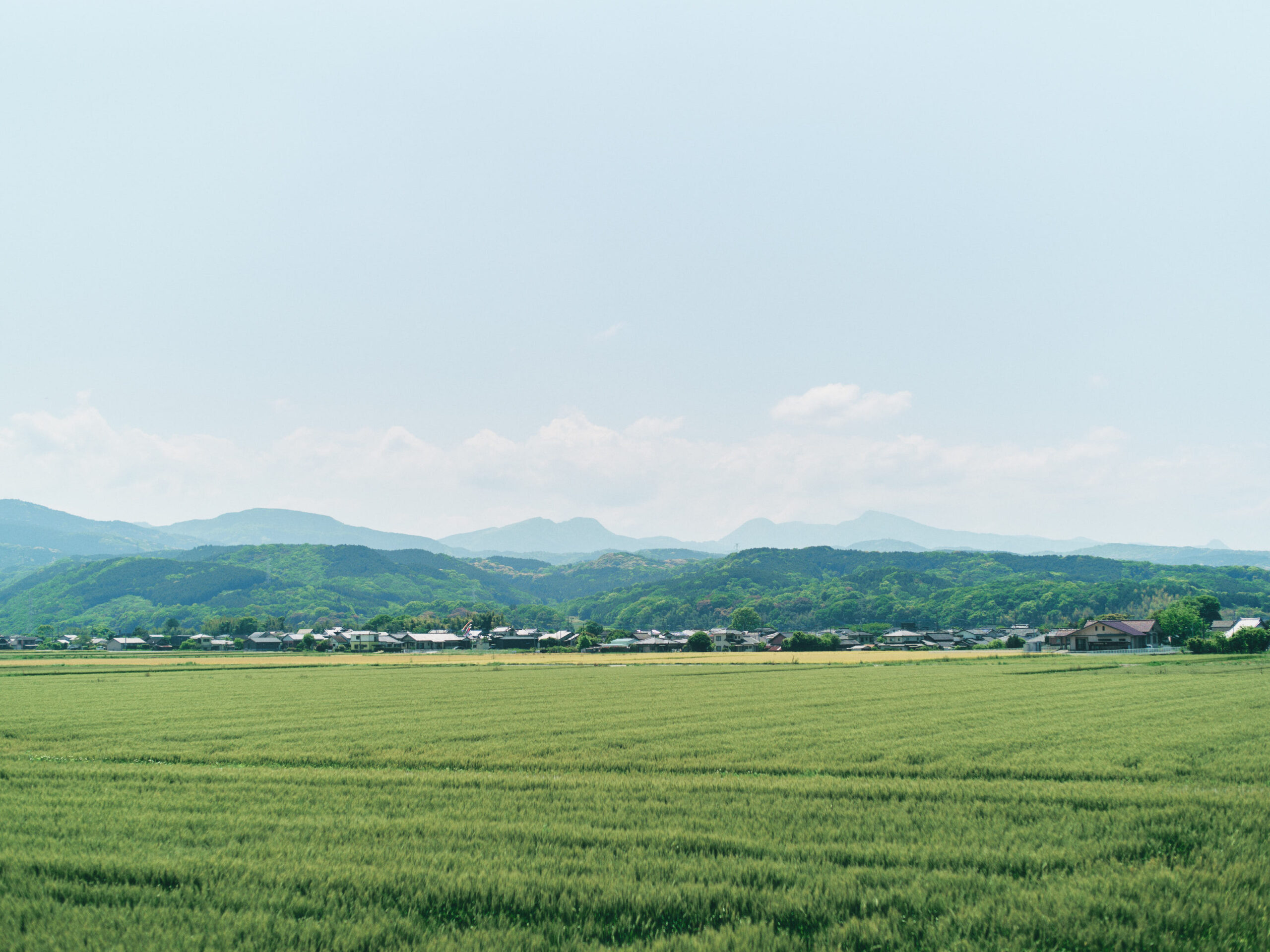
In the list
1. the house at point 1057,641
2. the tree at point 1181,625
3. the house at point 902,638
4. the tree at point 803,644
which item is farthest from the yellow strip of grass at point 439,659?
the house at point 902,638

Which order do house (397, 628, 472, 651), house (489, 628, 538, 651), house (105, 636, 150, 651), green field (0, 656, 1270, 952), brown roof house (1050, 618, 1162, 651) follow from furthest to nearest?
house (489, 628, 538, 651)
house (397, 628, 472, 651)
house (105, 636, 150, 651)
brown roof house (1050, 618, 1162, 651)
green field (0, 656, 1270, 952)

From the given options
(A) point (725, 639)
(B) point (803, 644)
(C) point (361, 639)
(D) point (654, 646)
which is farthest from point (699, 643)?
(C) point (361, 639)

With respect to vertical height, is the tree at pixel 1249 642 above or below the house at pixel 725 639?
above

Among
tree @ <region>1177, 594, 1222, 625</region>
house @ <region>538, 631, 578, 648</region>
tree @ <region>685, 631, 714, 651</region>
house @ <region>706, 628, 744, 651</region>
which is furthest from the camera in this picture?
house @ <region>706, 628, 744, 651</region>

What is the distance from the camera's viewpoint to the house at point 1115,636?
98012 mm

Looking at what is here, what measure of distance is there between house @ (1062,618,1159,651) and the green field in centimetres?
9019

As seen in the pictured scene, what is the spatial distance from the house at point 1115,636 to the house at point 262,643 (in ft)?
502

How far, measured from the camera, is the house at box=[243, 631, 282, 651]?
151 meters

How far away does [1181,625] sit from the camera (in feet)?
313

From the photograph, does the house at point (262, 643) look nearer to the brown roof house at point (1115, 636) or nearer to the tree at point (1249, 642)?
the brown roof house at point (1115, 636)

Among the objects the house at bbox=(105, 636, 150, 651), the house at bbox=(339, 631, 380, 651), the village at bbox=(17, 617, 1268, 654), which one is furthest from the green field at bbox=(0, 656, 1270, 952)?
the house at bbox=(105, 636, 150, 651)

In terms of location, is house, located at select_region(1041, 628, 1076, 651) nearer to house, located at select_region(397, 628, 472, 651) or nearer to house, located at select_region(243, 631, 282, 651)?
house, located at select_region(397, 628, 472, 651)

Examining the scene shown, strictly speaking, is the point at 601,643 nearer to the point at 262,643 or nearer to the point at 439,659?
the point at 439,659

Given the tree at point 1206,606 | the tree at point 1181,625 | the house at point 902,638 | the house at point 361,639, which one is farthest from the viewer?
the house at point 902,638
